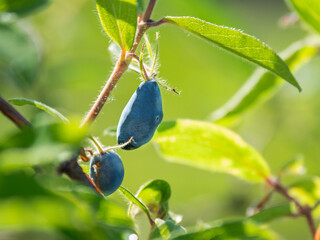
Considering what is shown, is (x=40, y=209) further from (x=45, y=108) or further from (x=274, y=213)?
(x=274, y=213)

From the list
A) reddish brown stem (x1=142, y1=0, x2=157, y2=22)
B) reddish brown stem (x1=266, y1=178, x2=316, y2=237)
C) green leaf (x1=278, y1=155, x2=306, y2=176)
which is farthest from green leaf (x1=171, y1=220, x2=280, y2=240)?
green leaf (x1=278, y1=155, x2=306, y2=176)

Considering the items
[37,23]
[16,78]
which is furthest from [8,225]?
[37,23]

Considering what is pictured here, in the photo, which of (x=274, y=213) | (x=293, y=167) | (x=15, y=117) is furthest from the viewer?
(x=293, y=167)

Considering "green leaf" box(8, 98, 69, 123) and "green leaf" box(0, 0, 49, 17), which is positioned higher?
"green leaf" box(0, 0, 49, 17)

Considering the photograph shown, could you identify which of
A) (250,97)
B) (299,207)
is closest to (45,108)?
(299,207)

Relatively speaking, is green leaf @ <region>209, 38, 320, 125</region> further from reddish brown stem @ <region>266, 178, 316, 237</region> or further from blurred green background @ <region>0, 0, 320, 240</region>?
blurred green background @ <region>0, 0, 320, 240</region>

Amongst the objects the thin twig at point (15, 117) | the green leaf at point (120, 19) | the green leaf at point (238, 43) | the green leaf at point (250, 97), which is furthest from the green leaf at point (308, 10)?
the thin twig at point (15, 117)

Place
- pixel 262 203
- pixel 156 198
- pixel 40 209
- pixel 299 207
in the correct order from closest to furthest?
pixel 40 209 < pixel 156 198 < pixel 299 207 < pixel 262 203

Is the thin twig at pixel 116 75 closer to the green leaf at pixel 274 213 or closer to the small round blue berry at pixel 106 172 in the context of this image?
the small round blue berry at pixel 106 172
